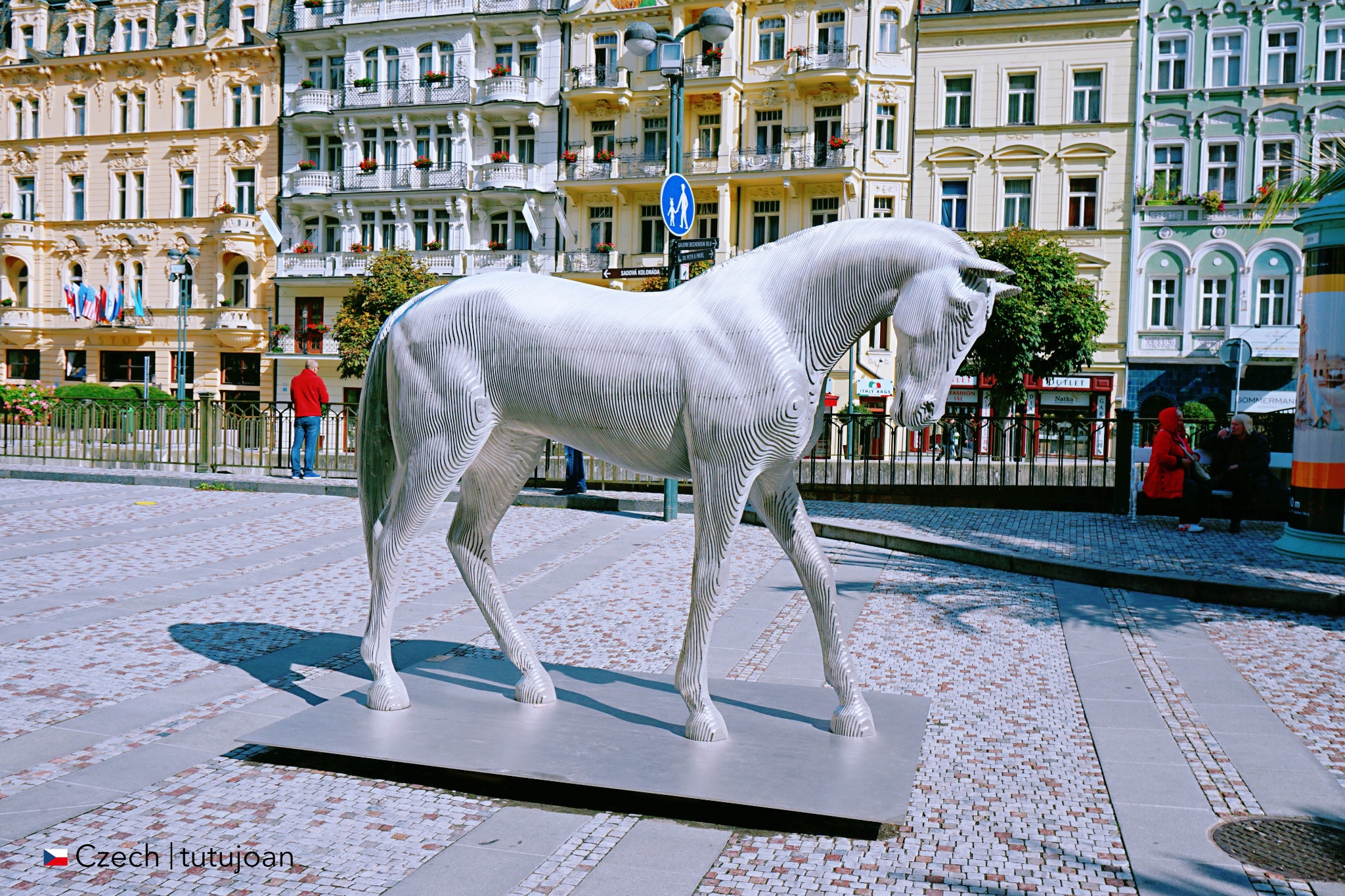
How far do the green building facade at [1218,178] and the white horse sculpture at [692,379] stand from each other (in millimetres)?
31020

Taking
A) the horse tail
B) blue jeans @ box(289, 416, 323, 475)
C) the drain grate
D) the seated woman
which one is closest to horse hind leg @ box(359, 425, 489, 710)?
the horse tail

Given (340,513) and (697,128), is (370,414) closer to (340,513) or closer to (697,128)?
(340,513)

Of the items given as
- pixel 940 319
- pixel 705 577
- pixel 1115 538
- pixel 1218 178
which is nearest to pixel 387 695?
pixel 705 577

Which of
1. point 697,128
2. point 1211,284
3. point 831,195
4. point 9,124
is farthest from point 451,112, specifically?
point 1211,284

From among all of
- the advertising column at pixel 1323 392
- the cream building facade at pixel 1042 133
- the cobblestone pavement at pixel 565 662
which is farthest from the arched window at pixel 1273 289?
A: the cobblestone pavement at pixel 565 662

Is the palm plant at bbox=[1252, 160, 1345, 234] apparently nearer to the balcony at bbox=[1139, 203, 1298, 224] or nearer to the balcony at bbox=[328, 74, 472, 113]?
the balcony at bbox=[1139, 203, 1298, 224]

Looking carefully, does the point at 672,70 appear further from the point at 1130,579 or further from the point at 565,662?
the point at 565,662

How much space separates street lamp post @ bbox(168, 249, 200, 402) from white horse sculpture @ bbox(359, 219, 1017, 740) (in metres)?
24.4

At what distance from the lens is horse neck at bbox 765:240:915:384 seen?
423 cm

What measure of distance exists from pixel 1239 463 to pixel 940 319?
1156 centimetres

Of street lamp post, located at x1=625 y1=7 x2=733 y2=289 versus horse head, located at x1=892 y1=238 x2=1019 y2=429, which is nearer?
horse head, located at x1=892 y1=238 x2=1019 y2=429

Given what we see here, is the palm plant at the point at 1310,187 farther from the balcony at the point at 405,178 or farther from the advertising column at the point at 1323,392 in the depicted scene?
the balcony at the point at 405,178

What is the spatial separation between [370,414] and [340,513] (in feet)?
29.1

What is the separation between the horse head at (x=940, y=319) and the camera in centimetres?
405
